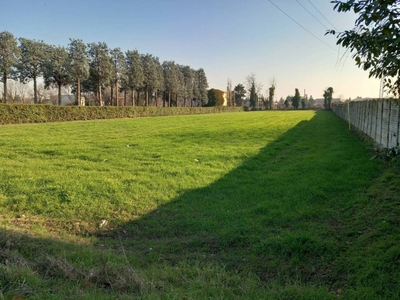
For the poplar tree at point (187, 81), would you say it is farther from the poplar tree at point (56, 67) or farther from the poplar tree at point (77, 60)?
the poplar tree at point (56, 67)

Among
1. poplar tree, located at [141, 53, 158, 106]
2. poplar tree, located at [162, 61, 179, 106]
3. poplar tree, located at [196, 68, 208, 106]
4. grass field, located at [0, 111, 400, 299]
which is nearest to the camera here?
grass field, located at [0, 111, 400, 299]

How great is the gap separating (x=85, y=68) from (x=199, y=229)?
30667mm

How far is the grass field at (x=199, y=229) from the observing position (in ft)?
8.52

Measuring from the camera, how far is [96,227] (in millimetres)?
4477

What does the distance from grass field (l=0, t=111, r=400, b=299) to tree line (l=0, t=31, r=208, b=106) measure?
2260cm

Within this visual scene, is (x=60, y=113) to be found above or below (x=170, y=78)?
below

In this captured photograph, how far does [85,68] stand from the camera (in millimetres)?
30641

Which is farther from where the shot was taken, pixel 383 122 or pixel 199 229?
pixel 383 122

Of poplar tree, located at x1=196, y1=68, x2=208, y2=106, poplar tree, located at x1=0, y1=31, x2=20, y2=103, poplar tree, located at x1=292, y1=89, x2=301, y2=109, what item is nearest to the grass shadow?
poplar tree, located at x1=0, y1=31, x2=20, y2=103

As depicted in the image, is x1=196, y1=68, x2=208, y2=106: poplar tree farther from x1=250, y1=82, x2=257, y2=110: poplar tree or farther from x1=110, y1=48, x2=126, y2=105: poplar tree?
x1=110, y1=48, x2=126, y2=105: poplar tree

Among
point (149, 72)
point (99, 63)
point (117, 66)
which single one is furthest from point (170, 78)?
point (99, 63)

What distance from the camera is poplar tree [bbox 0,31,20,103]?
24031 mm

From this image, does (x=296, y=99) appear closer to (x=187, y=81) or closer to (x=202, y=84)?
(x=202, y=84)

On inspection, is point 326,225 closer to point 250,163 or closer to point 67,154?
point 250,163
